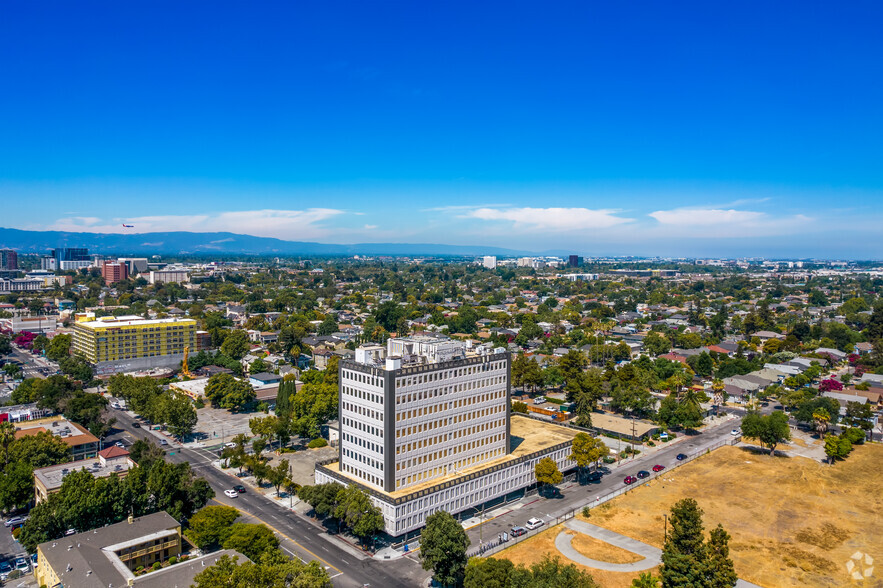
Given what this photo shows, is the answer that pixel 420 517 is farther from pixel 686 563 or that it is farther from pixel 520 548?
pixel 686 563

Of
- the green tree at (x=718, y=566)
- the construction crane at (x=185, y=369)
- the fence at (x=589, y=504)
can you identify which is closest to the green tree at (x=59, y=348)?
the construction crane at (x=185, y=369)

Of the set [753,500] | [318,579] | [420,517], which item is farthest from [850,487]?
[318,579]

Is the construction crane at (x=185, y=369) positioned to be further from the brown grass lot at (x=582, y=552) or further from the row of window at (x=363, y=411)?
the brown grass lot at (x=582, y=552)

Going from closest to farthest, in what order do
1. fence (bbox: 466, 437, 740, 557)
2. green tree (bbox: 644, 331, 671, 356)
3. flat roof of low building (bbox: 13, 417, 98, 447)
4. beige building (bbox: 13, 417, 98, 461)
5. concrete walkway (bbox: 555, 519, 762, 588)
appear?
concrete walkway (bbox: 555, 519, 762, 588)
fence (bbox: 466, 437, 740, 557)
beige building (bbox: 13, 417, 98, 461)
flat roof of low building (bbox: 13, 417, 98, 447)
green tree (bbox: 644, 331, 671, 356)

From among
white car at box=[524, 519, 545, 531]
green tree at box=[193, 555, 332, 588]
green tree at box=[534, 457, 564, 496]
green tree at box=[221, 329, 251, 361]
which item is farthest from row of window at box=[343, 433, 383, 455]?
green tree at box=[221, 329, 251, 361]

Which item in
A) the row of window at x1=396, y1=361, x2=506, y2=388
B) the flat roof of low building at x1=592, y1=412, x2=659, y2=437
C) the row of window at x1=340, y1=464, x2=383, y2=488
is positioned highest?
the row of window at x1=396, y1=361, x2=506, y2=388

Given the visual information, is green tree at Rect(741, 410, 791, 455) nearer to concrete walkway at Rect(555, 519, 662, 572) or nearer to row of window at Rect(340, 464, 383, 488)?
concrete walkway at Rect(555, 519, 662, 572)
